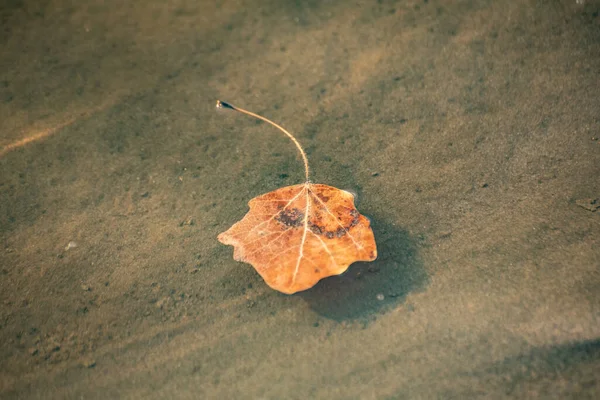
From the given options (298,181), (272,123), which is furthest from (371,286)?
(272,123)

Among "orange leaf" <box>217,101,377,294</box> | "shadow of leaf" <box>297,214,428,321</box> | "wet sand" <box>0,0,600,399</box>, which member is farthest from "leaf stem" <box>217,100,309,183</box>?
"shadow of leaf" <box>297,214,428,321</box>

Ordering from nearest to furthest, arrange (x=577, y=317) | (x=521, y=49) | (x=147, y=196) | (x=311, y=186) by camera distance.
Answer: (x=577, y=317), (x=311, y=186), (x=147, y=196), (x=521, y=49)

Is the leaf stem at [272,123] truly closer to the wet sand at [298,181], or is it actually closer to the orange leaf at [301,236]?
the wet sand at [298,181]

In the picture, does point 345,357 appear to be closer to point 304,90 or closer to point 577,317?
point 577,317

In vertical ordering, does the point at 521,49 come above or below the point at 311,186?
above

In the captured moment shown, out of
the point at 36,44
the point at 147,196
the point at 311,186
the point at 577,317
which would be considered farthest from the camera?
the point at 36,44

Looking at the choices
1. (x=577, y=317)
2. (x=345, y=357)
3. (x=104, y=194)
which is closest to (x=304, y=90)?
(x=104, y=194)
